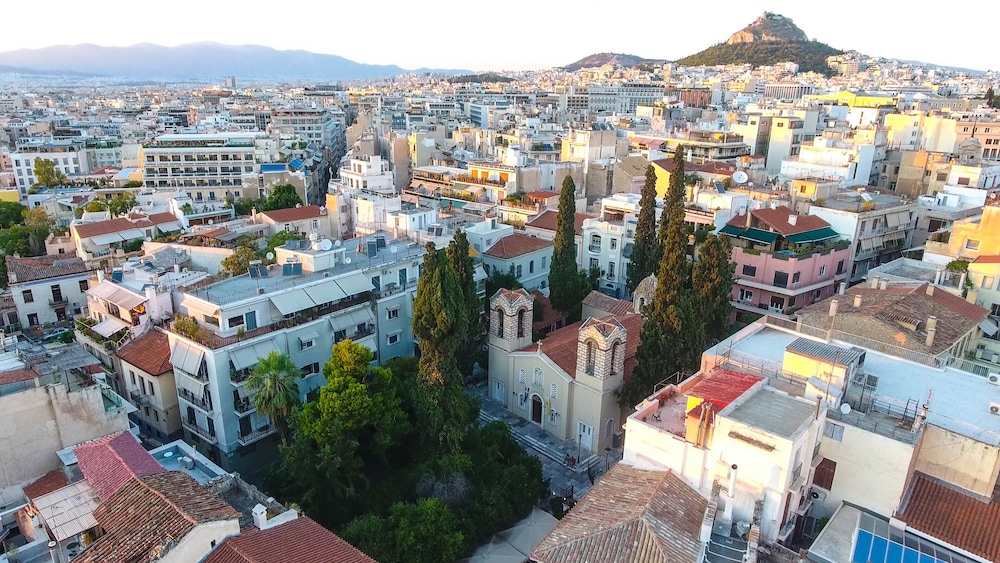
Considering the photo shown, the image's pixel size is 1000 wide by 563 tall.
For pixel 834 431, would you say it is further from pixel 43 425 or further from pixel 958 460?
pixel 43 425

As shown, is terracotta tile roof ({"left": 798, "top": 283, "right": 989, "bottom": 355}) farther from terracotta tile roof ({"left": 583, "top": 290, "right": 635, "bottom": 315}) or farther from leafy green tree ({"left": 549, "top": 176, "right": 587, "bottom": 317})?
leafy green tree ({"left": 549, "top": 176, "right": 587, "bottom": 317})

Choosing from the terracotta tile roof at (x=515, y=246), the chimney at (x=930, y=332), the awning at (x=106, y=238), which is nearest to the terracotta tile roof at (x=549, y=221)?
the terracotta tile roof at (x=515, y=246)

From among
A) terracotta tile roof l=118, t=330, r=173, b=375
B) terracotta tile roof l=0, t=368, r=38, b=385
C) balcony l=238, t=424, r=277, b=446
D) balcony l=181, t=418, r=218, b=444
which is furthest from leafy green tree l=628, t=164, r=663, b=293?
terracotta tile roof l=0, t=368, r=38, b=385

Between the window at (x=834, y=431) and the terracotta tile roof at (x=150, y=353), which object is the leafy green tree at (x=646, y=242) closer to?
the window at (x=834, y=431)

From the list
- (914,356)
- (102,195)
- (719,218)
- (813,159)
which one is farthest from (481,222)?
(102,195)

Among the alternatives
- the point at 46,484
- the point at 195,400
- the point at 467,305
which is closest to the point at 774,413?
the point at 467,305
